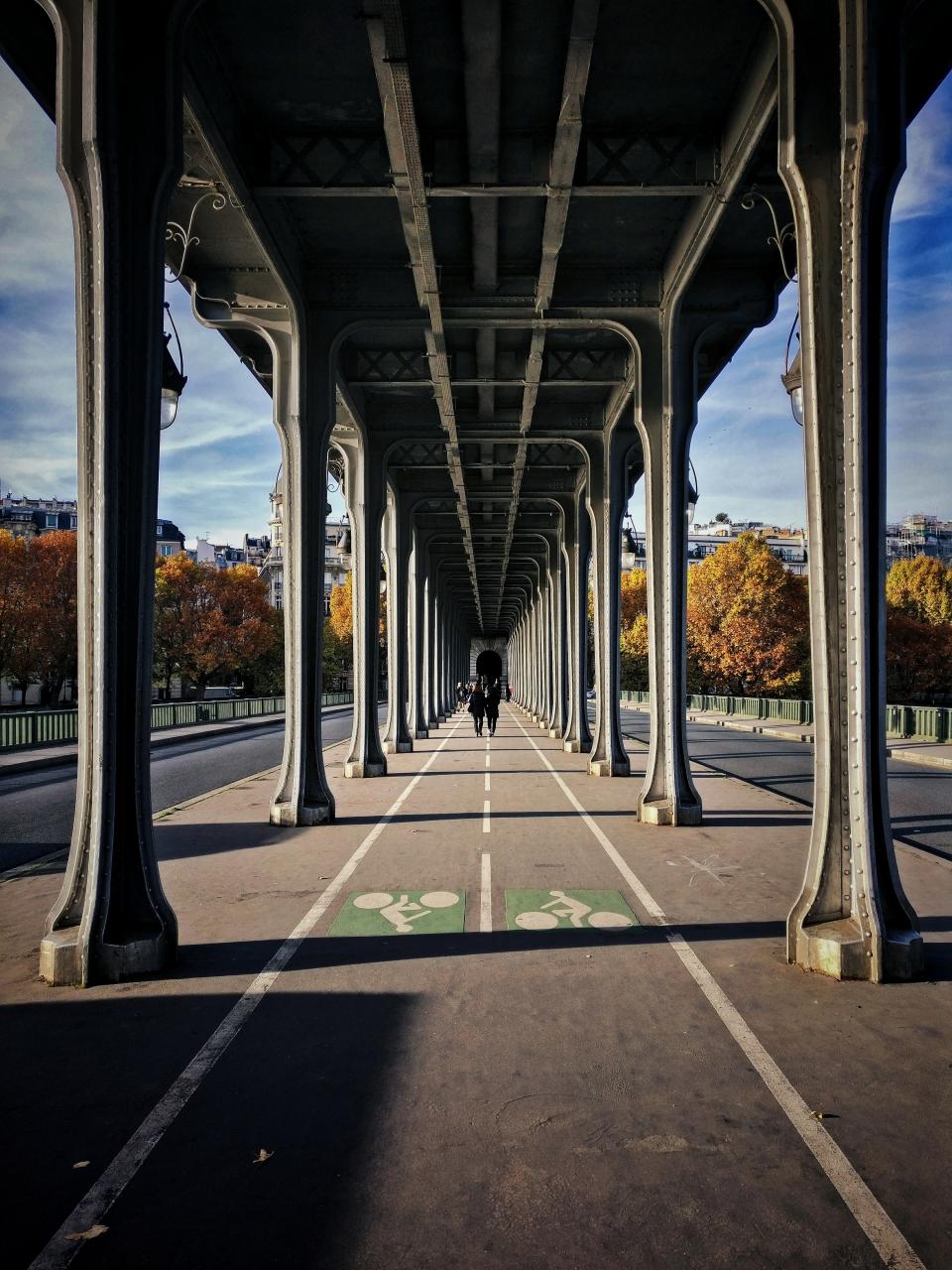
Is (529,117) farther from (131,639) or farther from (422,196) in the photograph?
(131,639)

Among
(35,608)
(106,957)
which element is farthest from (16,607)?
(106,957)

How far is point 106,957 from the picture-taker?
631 cm

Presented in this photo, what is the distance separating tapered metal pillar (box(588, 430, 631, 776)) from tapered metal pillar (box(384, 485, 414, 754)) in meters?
8.52

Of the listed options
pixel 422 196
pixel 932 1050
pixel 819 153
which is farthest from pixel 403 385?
pixel 932 1050

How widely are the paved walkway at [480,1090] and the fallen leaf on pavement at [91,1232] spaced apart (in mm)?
14

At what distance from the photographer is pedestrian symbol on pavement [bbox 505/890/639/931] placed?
7.74 m

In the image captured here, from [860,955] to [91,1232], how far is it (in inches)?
205

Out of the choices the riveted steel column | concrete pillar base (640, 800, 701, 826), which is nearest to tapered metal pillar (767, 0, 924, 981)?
concrete pillar base (640, 800, 701, 826)

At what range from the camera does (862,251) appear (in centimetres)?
643

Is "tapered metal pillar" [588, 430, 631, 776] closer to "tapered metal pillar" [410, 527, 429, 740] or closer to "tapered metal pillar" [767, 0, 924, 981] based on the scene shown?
"tapered metal pillar" [767, 0, 924, 981]

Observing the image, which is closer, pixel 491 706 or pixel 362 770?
pixel 362 770

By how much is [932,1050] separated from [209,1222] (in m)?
4.07

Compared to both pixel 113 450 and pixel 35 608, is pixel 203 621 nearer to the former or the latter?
pixel 35 608

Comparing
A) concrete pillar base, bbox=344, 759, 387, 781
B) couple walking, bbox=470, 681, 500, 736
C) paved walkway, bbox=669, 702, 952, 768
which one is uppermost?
couple walking, bbox=470, 681, 500, 736
